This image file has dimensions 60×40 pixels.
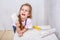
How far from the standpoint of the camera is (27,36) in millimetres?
1040

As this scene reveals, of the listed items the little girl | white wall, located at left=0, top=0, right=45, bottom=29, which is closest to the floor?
white wall, located at left=0, top=0, right=45, bottom=29

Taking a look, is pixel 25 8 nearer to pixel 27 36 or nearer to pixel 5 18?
pixel 27 36

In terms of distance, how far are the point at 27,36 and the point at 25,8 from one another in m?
0.23

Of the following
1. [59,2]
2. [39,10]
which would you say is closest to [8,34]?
[39,10]

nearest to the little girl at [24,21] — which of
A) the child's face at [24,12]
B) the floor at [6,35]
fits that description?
the child's face at [24,12]

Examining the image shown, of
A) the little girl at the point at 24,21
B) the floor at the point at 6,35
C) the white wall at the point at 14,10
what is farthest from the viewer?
the white wall at the point at 14,10

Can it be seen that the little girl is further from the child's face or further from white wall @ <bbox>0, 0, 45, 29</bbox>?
white wall @ <bbox>0, 0, 45, 29</bbox>

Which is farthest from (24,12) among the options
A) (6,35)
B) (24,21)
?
(6,35)

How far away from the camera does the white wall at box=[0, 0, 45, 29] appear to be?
Answer: 157 centimetres

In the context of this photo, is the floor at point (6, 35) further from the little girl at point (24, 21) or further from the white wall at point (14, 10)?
the little girl at point (24, 21)

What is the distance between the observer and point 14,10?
159 cm

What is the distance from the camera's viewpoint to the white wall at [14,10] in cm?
157

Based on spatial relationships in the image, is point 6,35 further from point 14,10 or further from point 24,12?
point 24,12

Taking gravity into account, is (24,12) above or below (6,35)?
above
